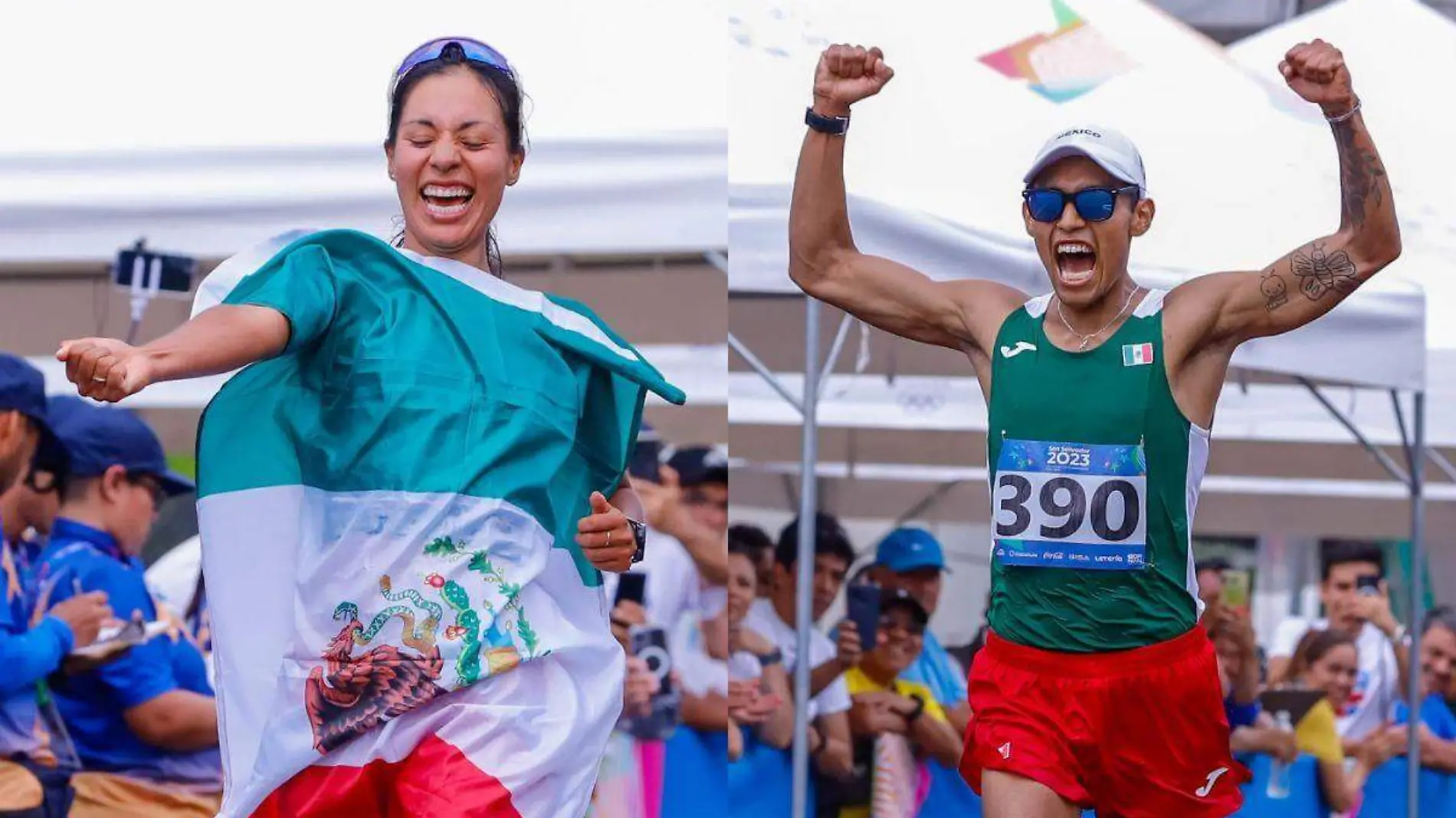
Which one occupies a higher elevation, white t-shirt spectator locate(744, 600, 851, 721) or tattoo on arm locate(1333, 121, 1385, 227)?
tattoo on arm locate(1333, 121, 1385, 227)

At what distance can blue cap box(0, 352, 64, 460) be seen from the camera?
18.3 feet

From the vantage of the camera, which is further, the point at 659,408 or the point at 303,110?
the point at 659,408

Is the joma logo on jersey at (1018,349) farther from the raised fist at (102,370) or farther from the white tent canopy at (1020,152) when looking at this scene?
the raised fist at (102,370)

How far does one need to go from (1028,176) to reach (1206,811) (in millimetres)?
1414

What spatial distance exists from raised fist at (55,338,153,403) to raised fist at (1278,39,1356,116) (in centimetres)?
228

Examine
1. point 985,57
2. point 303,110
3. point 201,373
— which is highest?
point 985,57

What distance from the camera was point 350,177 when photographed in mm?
6059

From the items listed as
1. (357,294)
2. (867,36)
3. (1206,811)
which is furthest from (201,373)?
(867,36)

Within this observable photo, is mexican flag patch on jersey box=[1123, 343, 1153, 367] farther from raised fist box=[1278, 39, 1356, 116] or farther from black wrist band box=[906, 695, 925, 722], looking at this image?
black wrist band box=[906, 695, 925, 722]

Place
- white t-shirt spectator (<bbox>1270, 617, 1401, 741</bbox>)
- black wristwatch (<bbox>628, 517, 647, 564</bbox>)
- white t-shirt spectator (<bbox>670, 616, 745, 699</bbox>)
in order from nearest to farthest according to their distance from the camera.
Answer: black wristwatch (<bbox>628, 517, 647, 564</bbox>) < white t-shirt spectator (<bbox>670, 616, 745, 699</bbox>) < white t-shirt spectator (<bbox>1270, 617, 1401, 741</bbox>)

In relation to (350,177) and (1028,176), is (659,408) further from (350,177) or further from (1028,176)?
(1028,176)

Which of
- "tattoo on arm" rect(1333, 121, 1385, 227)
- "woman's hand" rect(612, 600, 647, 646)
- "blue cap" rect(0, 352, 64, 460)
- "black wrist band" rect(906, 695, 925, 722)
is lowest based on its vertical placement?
"black wrist band" rect(906, 695, 925, 722)

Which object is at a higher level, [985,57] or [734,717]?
[985,57]

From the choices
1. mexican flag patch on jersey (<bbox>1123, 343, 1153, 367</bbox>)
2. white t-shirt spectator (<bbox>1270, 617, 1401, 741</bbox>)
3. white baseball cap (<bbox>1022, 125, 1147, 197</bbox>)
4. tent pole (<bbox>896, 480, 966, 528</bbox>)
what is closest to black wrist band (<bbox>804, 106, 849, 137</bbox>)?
white baseball cap (<bbox>1022, 125, 1147, 197</bbox>)
